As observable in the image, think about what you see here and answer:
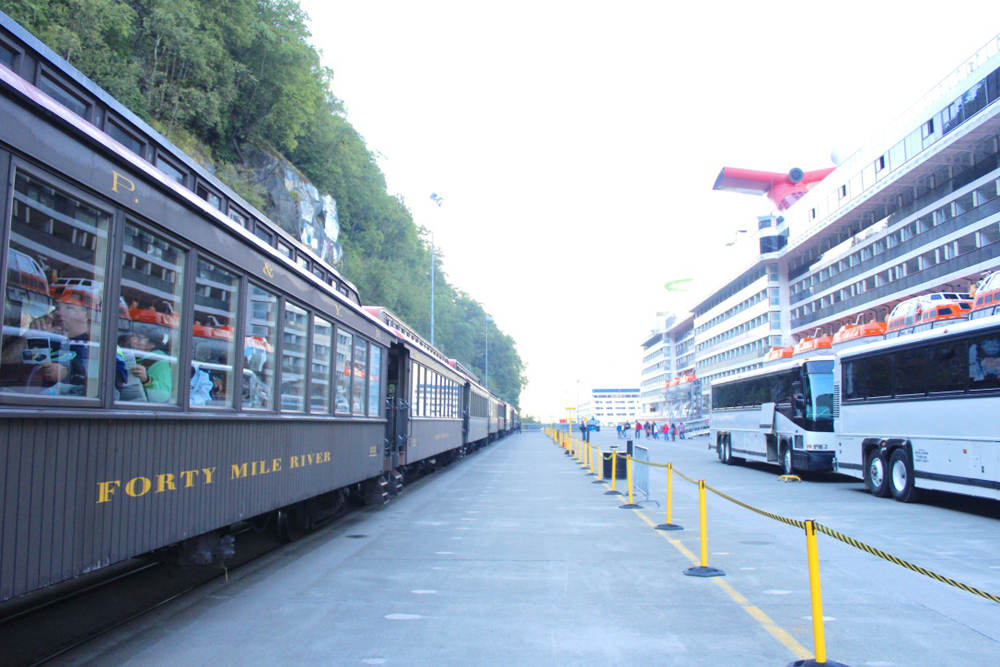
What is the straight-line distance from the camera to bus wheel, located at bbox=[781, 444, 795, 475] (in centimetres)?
2205

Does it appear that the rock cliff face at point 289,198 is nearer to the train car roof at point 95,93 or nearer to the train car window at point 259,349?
the train car window at point 259,349

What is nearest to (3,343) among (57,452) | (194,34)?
(57,452)

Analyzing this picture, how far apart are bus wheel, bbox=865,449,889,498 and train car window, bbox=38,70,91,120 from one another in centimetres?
1538

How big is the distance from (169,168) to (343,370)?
460 centimetres

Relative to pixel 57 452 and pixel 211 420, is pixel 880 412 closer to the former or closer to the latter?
pixel 211 420

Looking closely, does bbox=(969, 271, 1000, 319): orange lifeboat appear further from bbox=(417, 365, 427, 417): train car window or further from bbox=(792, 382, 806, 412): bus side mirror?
bbox=(417, 365, 427, 417): train car window

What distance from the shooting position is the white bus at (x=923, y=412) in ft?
41.4

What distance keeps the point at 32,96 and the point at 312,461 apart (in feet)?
19.1

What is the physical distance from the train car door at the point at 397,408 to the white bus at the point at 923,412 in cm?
943

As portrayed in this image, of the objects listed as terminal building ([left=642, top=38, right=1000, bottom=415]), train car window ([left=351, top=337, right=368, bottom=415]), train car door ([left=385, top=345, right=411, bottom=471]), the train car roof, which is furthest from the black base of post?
terminal building ([left=642, top=38, right=1000, bottom=415])

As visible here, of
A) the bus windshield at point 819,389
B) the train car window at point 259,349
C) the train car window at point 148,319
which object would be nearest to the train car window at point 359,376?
the train car window at point 259,349

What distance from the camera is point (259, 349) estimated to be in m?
7.52

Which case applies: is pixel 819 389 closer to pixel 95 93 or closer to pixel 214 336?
pixel 214 336

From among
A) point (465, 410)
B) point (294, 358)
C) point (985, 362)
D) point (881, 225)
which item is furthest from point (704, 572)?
point (881, 225)
